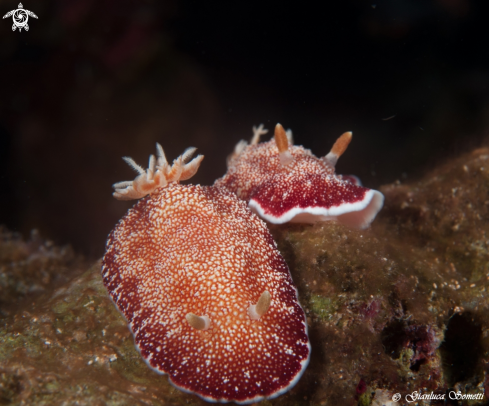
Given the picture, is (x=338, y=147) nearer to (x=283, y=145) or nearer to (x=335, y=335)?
(x=283, y=145)

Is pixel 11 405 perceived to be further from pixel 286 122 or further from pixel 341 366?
pixel 286 122

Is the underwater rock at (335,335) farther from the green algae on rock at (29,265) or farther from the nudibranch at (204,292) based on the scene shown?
the green algae on rock at (29,265)

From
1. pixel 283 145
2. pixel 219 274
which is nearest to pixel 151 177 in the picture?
pixel 219 274

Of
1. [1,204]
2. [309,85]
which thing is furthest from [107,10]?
[1,204]

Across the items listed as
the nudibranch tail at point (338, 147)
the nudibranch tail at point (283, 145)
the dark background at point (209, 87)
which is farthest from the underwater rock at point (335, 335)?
the dark background at point (209, 87)

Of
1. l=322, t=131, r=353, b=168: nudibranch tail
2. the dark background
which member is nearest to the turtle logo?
the dark background
